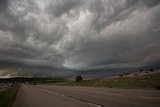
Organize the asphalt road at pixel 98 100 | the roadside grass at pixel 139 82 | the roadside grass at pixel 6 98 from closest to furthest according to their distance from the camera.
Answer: the asphalt road at pixel 98 100, the roadside grass at pixel 6 98, the roadside grass at pixel 139 82

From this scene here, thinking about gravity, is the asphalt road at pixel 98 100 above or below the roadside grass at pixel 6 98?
below

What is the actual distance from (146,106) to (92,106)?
3767 mm

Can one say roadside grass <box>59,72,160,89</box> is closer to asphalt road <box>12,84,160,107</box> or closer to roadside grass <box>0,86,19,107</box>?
asphalt road <box>12,84,160,107</box>

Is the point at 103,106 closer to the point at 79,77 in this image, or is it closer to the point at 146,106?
the point at 146,106

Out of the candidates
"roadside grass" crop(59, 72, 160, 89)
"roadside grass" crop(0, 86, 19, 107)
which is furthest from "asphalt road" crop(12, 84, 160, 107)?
"roadside grass" crop(59, 72, 160, 89)

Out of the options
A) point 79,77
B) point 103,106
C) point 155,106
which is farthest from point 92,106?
point 79,77

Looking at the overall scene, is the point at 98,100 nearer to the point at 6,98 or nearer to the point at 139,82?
the point at 6,98

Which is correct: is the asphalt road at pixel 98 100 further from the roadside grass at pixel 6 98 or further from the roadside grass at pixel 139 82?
the roadside grass at pixel 139 82

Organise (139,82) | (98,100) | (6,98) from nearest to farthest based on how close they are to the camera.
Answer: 1. (98,100)
2. (6,98)
3. (139,82)

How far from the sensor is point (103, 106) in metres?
17.2

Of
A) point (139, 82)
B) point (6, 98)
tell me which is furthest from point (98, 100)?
point (139, 82)

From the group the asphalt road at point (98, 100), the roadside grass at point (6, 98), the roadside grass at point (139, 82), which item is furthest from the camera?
the roadside grass at point (139, 82)

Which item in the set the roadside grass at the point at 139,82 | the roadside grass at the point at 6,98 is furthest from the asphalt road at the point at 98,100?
the roadside grass at the point at 139,82

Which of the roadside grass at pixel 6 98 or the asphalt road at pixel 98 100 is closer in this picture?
the asphalt road at pixel 98 100
